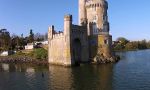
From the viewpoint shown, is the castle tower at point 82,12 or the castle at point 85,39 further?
the castle tower at point 82,12

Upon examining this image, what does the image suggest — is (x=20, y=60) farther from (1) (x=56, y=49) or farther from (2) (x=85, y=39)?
(2) (x=85, y=39)

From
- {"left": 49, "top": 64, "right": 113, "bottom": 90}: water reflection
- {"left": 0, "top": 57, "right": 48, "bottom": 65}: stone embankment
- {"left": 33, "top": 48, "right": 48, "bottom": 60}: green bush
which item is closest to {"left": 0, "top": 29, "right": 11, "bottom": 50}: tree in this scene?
{"left": 0, "top": 57, "right": 48, "bottom": 65}: stone embankment

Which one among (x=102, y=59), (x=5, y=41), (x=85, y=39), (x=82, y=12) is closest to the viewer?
(x=102, y=59)

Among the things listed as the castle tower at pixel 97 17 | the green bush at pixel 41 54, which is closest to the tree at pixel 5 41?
the green bush at pixel 41 54

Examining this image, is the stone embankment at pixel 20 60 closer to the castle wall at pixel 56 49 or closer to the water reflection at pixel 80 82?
the castle wall at pixel 56 49

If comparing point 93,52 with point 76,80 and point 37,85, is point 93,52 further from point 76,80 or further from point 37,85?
point 37,85

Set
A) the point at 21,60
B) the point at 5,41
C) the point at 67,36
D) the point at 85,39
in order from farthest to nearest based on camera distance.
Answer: the point at 5,41
the point at 21,60
the point at 85,39
the point at 67,36

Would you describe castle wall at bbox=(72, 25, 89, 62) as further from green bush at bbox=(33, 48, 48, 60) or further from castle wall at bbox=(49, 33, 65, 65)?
green bush at bbox=(33, 48, 48, 60)

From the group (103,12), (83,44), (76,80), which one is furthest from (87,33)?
(76,80)

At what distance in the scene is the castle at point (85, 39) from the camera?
73.0 meters

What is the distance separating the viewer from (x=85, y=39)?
8200 centimetres

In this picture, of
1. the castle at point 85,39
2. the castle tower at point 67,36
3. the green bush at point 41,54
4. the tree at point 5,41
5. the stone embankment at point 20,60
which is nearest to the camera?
the castle tower at point 67,36

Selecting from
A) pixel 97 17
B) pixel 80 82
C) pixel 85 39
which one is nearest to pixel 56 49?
pixel 85 39

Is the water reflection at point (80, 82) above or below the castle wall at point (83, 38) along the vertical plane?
below
